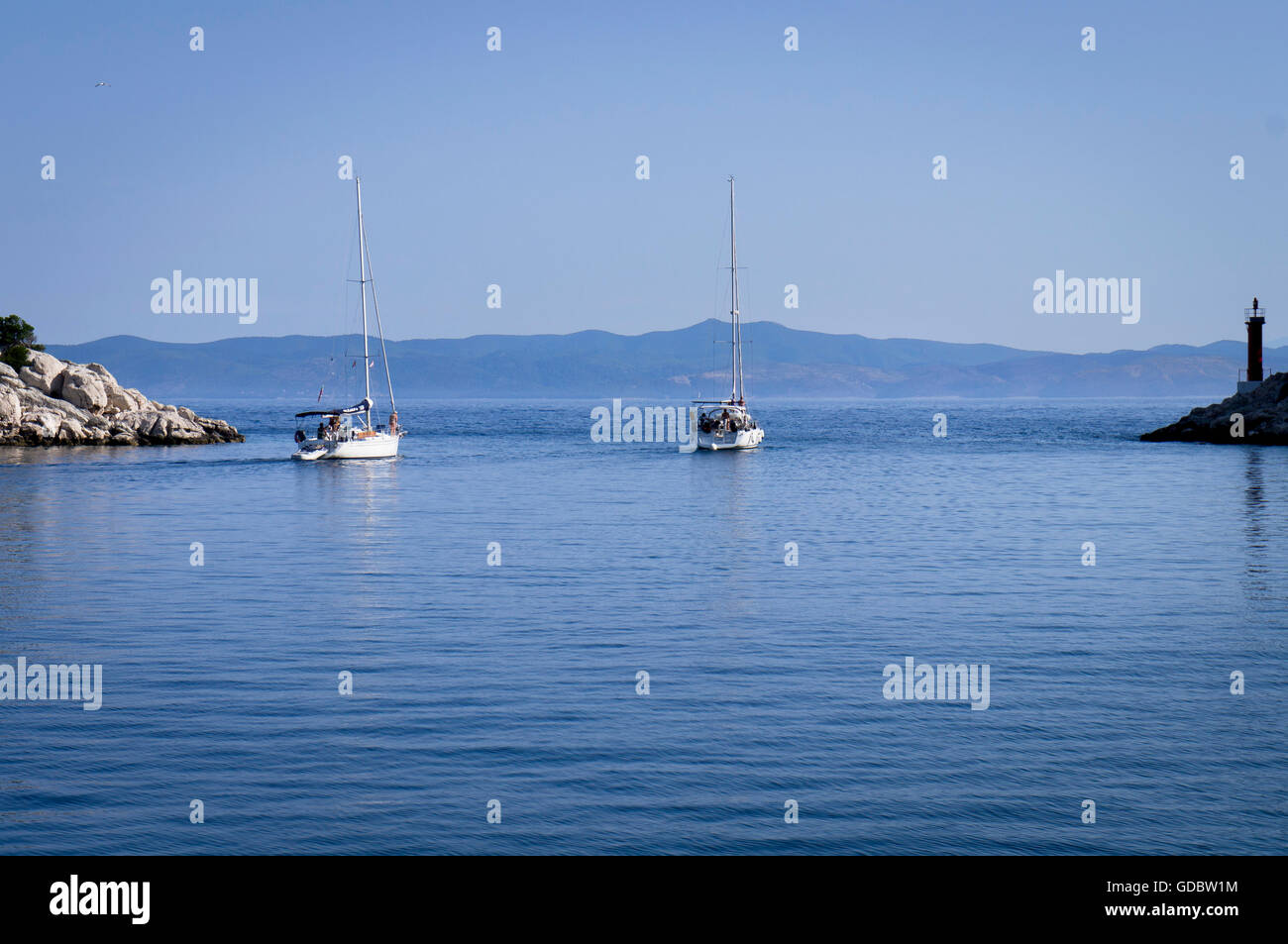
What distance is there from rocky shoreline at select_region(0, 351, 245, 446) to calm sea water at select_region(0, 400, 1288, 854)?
46711mm

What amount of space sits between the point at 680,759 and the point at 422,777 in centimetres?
251

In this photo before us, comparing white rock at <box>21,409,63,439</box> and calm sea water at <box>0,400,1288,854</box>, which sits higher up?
white rock at <box>21,409,63,439</box>

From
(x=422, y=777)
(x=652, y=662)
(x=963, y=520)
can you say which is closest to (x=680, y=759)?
(x=422, y=777)

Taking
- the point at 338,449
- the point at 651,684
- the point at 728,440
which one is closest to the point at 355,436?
the point at 338,449

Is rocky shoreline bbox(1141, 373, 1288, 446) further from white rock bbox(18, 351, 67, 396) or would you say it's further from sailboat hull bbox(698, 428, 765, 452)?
white rock bbox(18, 351, 67, 396)

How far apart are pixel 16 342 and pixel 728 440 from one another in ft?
167

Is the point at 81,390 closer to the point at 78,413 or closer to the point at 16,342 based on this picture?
the point at 78,413

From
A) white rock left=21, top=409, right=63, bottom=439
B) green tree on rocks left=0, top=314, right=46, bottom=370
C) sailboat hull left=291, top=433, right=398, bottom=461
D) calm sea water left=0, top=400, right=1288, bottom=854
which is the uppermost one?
green tree on rocks left=0, top=314, right=46, bottom=370

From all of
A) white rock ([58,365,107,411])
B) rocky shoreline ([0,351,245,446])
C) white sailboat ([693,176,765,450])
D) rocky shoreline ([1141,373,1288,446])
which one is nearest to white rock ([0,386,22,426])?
rocky shoreline ([0,351,245,446])

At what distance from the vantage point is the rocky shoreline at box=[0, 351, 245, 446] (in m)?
79.6

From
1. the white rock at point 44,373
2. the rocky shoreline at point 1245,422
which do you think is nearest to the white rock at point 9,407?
the white rock at point 44,373

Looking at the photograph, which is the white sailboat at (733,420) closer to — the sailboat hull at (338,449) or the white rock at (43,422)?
the sailboat hull at (338,449)

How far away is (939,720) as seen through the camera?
13883 mm
